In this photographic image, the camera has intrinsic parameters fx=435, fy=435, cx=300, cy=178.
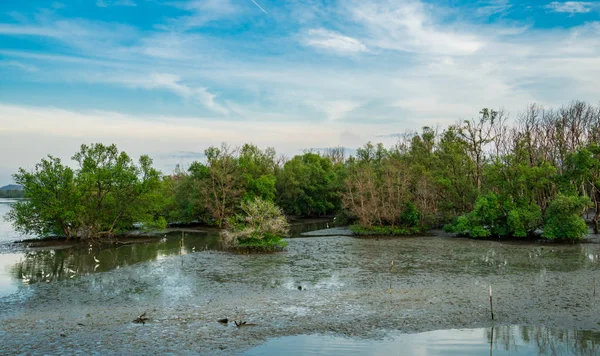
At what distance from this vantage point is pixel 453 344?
1475cm

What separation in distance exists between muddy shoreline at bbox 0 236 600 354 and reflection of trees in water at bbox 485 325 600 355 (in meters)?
0.66

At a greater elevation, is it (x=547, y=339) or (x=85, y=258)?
(x=85, y=258)

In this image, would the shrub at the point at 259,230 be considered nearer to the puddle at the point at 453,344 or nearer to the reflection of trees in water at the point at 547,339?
the puddle at the point at 453,344

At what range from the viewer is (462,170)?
55.2m

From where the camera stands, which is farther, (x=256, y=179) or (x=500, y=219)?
(x=256, y=179)

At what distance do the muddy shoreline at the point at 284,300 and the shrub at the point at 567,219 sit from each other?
22.5 feet

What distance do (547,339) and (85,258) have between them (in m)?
31.7

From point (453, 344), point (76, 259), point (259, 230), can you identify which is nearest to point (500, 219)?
point (259, 230)

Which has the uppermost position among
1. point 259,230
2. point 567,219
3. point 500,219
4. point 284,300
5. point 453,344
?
point 567,219

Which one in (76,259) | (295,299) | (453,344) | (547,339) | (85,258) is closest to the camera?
(453,344)

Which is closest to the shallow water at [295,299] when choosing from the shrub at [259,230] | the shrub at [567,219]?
the shrub at [259,230]

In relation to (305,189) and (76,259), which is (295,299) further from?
(305,189)

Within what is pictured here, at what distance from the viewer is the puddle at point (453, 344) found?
1402 cm

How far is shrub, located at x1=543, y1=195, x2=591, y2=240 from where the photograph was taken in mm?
38812
